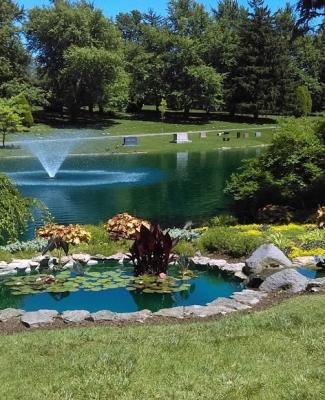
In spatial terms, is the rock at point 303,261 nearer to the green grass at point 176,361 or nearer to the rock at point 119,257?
the rock at point 119,257

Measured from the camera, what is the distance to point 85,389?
4910 millimetres

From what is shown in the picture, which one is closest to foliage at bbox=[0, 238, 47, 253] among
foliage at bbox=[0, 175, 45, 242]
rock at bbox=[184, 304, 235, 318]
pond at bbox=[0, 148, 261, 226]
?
foliage at bbox=[0, 175, 45, 242]

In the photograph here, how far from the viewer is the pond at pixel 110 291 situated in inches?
415

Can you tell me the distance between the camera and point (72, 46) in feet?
213

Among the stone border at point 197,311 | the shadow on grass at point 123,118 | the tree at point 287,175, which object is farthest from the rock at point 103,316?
the shadow on grass at point 123,118

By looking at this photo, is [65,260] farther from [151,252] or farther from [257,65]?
[257,65]

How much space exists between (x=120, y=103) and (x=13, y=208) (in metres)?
56.6

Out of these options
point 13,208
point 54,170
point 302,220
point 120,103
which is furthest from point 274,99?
point 13,208

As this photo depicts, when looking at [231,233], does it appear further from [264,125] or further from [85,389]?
[264,125]

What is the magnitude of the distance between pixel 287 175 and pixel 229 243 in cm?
625

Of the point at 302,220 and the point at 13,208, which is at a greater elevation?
the point at 13,208

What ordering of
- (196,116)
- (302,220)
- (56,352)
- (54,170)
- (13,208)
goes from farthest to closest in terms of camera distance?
(196,116)
(54,170)
(302,220)
(13,208)
(56,352)

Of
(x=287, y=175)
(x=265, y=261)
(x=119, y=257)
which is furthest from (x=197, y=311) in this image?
(x=287, y=175)

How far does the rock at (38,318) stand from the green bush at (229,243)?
229 inches
